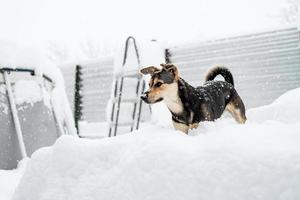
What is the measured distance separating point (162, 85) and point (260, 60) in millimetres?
4697

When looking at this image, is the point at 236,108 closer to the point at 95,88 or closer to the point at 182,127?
the point at 182,127

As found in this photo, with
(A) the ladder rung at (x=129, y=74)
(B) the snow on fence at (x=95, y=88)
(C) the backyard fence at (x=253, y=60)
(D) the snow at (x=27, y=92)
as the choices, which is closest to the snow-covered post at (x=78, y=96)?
(B) the snow on fence at (x=95, y=88)

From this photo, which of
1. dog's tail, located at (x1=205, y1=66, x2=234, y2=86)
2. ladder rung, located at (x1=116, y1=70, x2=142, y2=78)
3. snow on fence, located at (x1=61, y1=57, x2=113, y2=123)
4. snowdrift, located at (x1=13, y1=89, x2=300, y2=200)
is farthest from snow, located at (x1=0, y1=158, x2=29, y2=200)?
snow on fence, located at (x1=61, y1=57, x2=113, y2=123)

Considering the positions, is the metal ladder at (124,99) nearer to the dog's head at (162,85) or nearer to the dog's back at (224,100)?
the dog's back at (224,100)

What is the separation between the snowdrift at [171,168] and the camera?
55.3 inches

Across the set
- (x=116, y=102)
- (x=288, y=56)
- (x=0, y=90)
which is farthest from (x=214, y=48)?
(x=0, y=90)

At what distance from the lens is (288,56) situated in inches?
271

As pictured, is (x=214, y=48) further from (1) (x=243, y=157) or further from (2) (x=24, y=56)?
(1) (x=243, y=157)

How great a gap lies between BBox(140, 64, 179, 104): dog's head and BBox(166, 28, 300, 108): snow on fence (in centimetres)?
449

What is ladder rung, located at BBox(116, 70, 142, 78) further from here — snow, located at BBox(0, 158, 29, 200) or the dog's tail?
snow, located at BBox(0, 158, 29, 200)

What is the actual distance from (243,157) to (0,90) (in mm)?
4334

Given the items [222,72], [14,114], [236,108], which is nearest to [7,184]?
[14,114]

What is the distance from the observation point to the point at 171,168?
5.30 feet

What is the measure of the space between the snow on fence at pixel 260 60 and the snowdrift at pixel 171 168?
517 cm
